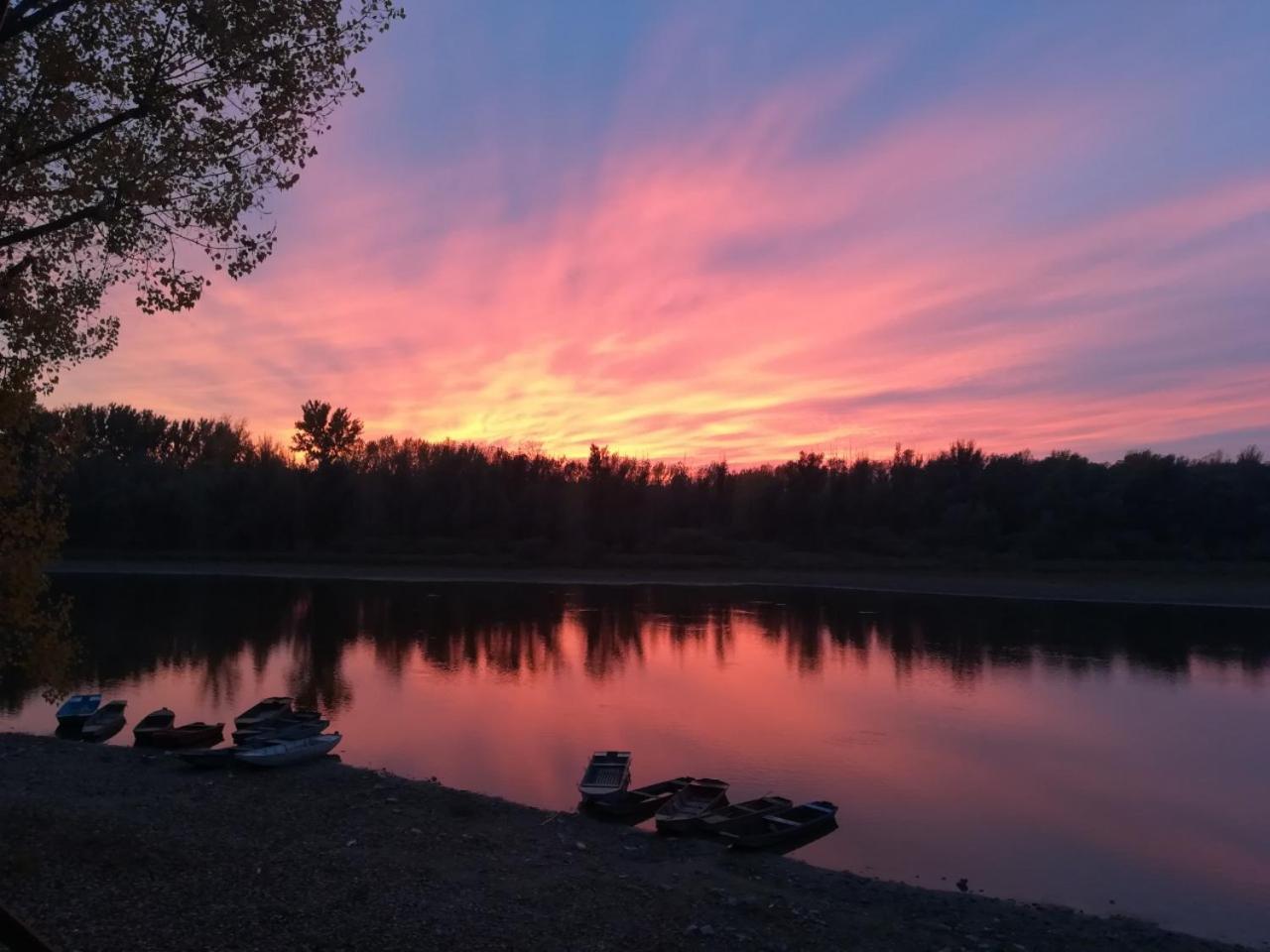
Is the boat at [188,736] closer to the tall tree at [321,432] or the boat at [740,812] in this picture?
the boat at [740,812]

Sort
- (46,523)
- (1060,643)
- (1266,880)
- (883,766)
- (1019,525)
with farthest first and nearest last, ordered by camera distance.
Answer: (1019,525) → (1060,643) → (883,766) → (1266,880) → (46,523)

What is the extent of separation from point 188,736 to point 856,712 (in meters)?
16.9

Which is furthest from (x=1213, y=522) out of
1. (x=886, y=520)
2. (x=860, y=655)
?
(x=860, y=655)

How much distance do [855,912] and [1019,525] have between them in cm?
8366

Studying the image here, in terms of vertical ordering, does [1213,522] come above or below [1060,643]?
above

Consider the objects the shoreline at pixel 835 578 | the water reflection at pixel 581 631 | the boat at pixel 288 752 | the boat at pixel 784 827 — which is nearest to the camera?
the boat at pixel 784 827

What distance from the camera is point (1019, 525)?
292 ft

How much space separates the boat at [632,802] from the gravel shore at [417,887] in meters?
0.52

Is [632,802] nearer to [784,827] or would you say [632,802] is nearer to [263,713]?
[784,827]

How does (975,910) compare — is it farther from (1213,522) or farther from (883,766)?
(1213,522)

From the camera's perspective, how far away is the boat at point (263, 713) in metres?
21.6

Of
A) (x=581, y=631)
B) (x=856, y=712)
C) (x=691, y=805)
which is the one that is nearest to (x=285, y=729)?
(x=691, y=805)

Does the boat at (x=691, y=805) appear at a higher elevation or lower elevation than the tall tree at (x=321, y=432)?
lower

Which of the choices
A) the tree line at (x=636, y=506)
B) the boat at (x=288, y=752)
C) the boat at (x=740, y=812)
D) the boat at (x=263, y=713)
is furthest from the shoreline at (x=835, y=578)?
the boat at (x=740, y=812)
